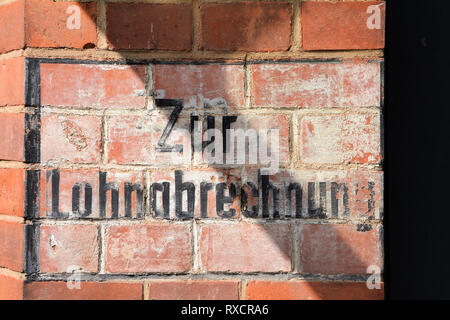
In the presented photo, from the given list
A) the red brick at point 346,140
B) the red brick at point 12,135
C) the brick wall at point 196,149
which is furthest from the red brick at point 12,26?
the red brick at point 346,140

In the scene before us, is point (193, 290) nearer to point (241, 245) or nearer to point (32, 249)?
point (241, 245)

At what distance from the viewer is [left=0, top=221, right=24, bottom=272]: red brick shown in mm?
872

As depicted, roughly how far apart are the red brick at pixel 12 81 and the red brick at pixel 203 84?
0.85 feet

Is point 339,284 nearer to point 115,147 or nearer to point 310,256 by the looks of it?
point 310,256

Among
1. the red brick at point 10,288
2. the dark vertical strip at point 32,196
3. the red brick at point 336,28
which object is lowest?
the red brick at point 10,288

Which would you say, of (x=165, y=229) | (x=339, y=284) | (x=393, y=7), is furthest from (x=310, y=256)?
(x=393, y=7)

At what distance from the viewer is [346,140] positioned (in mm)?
871

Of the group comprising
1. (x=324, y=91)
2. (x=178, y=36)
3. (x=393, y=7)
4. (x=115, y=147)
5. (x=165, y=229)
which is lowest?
(x=165, y=229)

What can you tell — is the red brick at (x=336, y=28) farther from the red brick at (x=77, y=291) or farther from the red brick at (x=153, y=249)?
the red brick at (x=77, y=291)

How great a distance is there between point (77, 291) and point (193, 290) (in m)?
0.22

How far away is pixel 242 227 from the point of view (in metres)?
0.87

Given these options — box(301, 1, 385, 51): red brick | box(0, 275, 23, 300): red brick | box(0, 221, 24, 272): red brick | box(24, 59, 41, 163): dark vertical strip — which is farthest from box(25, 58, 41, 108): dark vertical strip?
box(301, 1, 385, 51): red brick

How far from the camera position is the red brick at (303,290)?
2.88ft

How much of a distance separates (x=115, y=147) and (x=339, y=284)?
500mm
